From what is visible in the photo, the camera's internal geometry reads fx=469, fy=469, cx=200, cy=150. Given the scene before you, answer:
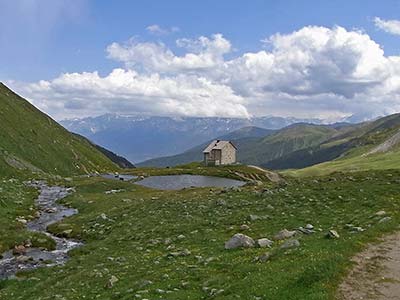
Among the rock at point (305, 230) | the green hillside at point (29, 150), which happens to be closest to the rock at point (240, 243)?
the rock at point (305, 230)

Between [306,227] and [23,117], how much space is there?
156m

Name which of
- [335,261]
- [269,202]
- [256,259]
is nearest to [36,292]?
[256,259]

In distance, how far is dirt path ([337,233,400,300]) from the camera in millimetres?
18188

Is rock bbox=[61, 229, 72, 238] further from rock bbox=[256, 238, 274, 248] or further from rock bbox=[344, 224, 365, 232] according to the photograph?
rock bbox=[344, 224, 365, 232]

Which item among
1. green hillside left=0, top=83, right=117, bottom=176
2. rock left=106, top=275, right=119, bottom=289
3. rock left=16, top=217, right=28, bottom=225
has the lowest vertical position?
rock left=16, top=217, right=28, bottom=225

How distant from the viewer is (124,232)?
138ft

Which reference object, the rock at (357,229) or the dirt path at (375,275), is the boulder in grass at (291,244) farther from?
the rock at (357,229)

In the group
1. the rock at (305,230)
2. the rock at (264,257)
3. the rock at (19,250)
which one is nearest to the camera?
the rock at (264,257)

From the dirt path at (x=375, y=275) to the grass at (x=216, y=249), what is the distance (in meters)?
0.57

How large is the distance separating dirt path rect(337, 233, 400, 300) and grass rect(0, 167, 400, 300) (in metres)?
0.57

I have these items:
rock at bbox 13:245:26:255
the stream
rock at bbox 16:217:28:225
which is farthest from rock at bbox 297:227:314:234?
rock at bbox 16:217:28:225

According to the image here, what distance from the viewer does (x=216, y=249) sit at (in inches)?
1168

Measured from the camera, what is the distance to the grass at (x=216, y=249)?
20.3m

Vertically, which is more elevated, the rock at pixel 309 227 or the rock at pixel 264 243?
the rock at pixel 309 227
